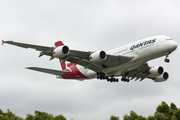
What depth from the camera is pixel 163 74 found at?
4488 cm

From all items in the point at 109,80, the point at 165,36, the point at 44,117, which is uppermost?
the point at 165,36

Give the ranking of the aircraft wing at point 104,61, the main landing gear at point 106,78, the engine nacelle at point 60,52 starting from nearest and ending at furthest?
the engine nacelle at point 60,52, the aircraft wing at point 104,61, the main landing gear at point 106,78

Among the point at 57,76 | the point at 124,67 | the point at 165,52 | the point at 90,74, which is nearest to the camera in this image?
the point at 165,52

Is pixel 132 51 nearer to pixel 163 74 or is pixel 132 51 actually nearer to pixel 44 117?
pixel 163 74

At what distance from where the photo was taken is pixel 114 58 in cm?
3575

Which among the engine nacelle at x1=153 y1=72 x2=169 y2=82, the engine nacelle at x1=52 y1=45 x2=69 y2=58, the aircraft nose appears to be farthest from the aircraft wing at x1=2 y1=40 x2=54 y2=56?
the engine nacelle at x1=153 y1=72 x2=169 y2=82

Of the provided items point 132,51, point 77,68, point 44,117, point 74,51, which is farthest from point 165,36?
point 44,117

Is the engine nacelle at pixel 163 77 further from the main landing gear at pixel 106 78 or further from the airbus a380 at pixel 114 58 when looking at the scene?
the main landing gear at pixel 106 78

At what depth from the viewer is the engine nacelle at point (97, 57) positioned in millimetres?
34344

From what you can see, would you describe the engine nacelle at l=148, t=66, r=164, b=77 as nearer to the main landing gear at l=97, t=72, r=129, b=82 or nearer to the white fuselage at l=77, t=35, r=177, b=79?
the main landing gear at l=97, t=72, r=129, b=82

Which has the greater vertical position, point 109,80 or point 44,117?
point 109,80

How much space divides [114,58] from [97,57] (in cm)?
263

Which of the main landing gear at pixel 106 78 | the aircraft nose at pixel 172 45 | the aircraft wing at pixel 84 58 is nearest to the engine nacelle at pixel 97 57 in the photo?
the aircraft wing at pixel 84 58

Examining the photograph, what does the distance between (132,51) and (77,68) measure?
993 cm
